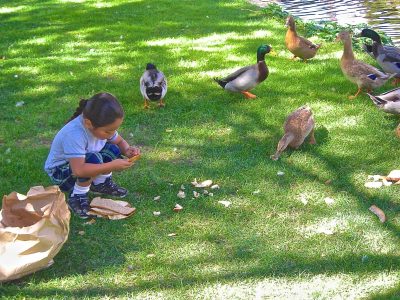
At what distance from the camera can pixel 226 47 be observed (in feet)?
28.1

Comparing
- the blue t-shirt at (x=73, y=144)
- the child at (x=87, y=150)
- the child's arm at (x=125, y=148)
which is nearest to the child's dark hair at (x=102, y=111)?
the child at (x=87, y=150)

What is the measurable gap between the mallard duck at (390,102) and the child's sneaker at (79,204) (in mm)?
3116

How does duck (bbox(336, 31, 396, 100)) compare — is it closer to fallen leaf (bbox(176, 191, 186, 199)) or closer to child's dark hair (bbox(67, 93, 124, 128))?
fallen leaf (bbox(176, 191, 186, 199))

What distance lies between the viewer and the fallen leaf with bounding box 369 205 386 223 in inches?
159

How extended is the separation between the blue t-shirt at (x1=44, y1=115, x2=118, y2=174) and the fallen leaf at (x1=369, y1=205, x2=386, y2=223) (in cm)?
209

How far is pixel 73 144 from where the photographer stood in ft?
13.1

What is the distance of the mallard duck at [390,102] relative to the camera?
5531mm

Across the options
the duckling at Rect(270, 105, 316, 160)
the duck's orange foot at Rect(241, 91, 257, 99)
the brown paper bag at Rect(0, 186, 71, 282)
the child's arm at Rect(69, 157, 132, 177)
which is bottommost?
the duck's orange foot at Rect(241, 91, 257, 99)

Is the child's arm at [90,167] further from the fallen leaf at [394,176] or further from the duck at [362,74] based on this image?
the duck at [362,74]

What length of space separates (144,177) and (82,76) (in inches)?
123

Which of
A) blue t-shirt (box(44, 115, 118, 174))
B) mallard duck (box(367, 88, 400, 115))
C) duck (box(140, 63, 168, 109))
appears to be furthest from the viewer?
duck (box(140, 63, 168, 109))

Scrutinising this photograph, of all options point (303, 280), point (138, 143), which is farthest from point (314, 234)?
point (138, 143)

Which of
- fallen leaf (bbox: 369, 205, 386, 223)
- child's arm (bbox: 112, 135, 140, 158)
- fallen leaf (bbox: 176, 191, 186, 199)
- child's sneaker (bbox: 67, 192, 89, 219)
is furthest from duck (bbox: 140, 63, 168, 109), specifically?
fallen leaf (bbox: 369, 205, 386, 223)

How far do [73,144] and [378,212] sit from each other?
7.47 ft
